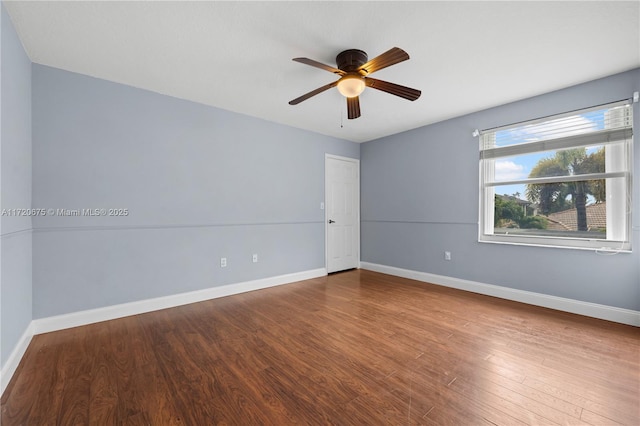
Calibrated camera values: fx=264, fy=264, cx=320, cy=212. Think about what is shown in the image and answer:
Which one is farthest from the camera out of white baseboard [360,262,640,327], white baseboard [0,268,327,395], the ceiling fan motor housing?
white baseboard [360,262,640,327]

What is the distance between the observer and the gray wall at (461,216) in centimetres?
271

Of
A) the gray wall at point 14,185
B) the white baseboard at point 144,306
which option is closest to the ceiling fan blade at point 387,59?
the gray wall at point 14,185

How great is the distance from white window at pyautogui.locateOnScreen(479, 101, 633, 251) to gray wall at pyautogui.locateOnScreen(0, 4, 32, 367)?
15.6 ft

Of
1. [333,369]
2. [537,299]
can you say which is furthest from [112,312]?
[537,299]

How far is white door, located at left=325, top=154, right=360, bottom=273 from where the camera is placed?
15.8ft

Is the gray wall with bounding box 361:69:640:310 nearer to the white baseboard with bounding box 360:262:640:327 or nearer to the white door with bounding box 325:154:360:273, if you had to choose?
the white baseboard with bounding box 360:262:640:327

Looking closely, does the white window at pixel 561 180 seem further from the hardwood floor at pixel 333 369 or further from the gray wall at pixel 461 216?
the hardwood floor at pixel 333 369

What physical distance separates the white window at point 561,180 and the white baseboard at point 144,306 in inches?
128

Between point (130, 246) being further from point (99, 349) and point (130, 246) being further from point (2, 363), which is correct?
point (2, 363)

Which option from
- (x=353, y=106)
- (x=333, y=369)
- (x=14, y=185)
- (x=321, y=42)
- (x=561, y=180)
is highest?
(x=321, y=42)

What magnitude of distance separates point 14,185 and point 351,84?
2.74 metres

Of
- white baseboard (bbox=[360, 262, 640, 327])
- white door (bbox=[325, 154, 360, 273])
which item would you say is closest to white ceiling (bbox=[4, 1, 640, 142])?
white door (bbox=[325, 154, 360, 273])

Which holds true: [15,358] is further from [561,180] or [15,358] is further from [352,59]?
[561,180]

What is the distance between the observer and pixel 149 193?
3037 mm
